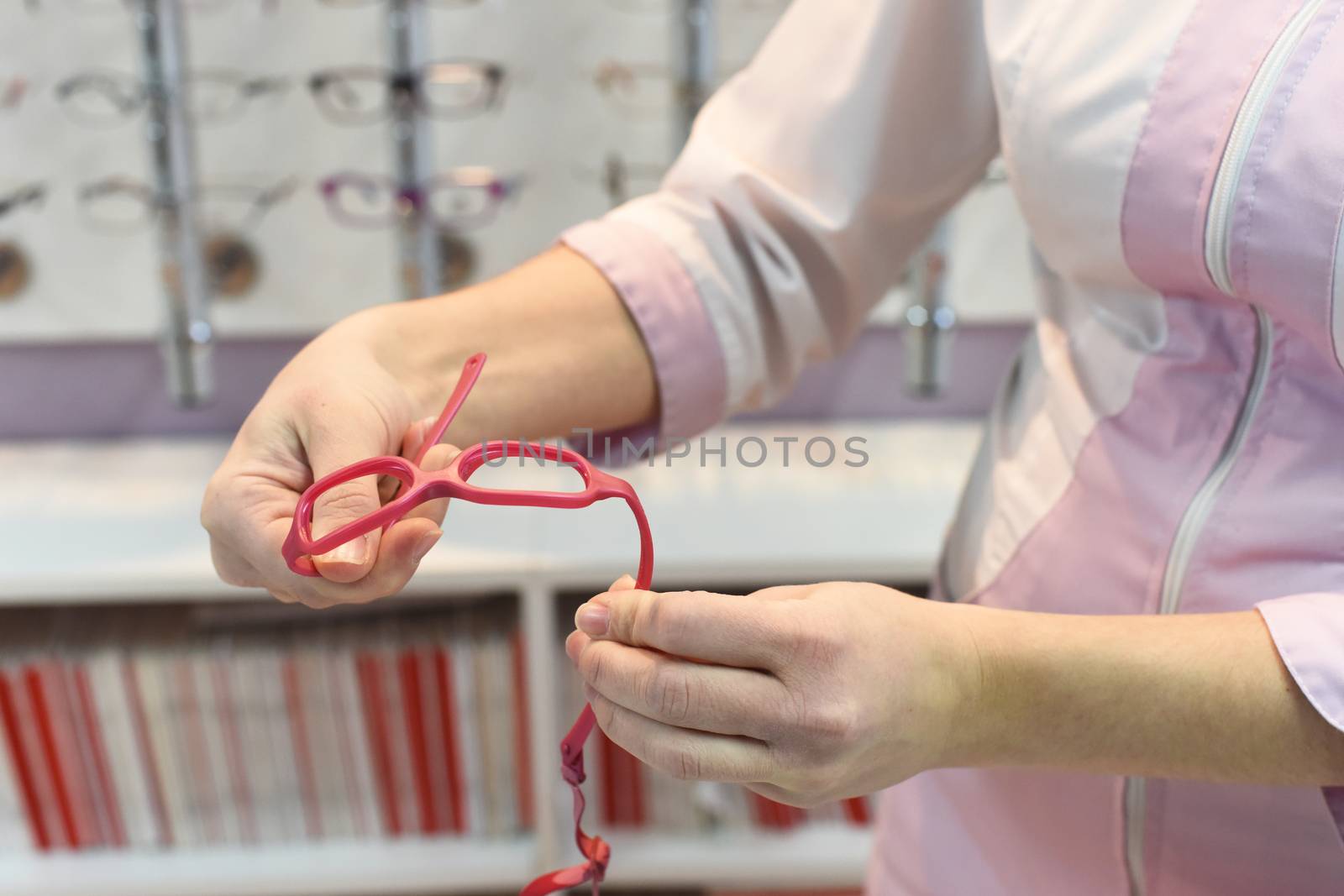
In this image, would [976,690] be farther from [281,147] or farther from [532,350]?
[281,147]

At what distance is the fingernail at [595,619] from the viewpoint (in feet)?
1.58

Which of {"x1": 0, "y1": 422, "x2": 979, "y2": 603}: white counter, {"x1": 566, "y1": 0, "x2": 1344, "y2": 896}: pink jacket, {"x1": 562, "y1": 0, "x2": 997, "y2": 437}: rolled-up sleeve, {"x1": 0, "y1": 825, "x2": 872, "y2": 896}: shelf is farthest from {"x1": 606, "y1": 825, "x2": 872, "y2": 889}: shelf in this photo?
{"x1": 562, "y1": 0, "x2": 997, "y2": 437}: rolled-up sleeve

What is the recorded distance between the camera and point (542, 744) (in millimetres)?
1281

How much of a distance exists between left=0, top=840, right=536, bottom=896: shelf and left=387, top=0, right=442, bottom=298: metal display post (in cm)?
67

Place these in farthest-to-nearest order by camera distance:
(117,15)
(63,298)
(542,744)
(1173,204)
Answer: (63,298) → (117,15) → (542,744) → (1173,204)

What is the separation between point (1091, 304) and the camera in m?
0.64

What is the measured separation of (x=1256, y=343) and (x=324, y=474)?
0.44 meters

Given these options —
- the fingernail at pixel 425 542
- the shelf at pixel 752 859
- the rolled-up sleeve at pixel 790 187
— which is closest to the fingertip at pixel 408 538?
the fingernail at pixel 425 542

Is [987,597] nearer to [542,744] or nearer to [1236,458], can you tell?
[1236,458]

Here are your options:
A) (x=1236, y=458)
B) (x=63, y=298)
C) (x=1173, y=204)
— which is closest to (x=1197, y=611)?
(x=1236, y=458)

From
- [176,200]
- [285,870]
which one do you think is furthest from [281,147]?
[285,870]

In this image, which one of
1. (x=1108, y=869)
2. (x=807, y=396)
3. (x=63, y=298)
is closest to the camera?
(x=1108, y=869)

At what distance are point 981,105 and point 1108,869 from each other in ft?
1.44

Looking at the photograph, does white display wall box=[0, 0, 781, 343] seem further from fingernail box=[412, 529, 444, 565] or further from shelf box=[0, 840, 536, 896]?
fingernail box=[412, 529, 444, 565]
